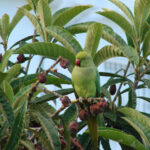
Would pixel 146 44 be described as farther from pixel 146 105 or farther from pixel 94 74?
pixel 146 105

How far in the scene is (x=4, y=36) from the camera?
2.22 metres

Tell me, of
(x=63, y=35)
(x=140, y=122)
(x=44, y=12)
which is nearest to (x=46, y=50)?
(x=63, y=35)

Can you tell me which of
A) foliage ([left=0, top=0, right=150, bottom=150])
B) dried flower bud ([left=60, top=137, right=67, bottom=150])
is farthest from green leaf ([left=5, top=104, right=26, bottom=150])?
dried flower bud ([left=60, top=137, right=67, bottom=150])

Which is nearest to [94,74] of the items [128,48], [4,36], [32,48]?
[128,48]

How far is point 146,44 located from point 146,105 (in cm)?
306

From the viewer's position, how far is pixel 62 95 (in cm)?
147

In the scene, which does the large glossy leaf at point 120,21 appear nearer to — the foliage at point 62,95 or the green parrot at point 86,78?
the foliage at point 62,95

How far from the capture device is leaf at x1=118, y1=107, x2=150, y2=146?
1.51m

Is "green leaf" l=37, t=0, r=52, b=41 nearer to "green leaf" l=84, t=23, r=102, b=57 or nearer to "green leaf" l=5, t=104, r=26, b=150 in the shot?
"green leaf" l=84, t=23, r=102, b=57

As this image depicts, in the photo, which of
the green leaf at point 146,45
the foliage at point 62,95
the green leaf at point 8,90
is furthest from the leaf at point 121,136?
the green leaf at point 146,45

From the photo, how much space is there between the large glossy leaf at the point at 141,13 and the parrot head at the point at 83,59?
1.17 ft

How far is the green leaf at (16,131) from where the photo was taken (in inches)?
47.7

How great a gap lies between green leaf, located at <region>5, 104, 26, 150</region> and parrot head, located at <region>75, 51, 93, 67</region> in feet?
1.86

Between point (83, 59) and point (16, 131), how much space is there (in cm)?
64
